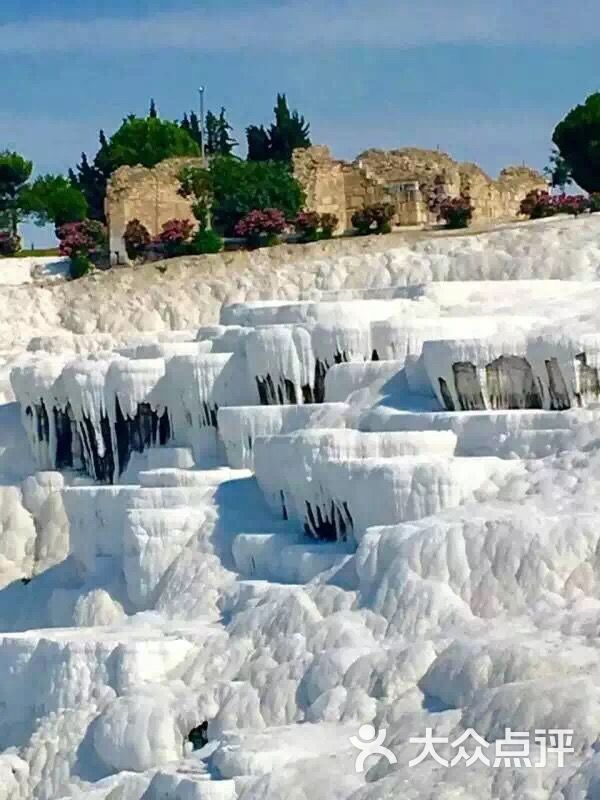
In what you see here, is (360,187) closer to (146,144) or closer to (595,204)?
(595,204)

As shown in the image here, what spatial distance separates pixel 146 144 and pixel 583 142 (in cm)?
1449

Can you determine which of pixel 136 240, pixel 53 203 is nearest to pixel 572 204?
pixel 136 240

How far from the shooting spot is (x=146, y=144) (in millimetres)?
53094

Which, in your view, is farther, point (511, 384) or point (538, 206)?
point (538, 206)

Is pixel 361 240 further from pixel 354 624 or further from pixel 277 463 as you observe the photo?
pixel 354 624

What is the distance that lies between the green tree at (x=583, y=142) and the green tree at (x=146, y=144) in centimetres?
1277

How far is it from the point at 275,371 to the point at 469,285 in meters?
4.16

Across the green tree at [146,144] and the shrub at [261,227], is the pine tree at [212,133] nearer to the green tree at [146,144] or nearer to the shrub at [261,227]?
the green tree at [146,144]

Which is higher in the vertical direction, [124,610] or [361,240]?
[361,240]

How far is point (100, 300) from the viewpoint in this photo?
35.5 meters

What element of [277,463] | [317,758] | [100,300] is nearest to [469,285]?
[277,463]

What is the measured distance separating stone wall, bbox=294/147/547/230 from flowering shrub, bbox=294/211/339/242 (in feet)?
5.48

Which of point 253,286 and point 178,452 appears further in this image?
point 253,286
